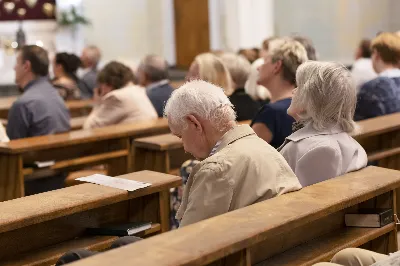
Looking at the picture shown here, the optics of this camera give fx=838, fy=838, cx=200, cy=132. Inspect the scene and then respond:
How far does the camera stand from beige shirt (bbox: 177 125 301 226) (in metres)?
3.12

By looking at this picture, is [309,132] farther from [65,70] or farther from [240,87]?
[65,70]

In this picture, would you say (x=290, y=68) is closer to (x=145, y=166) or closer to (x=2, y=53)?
(x=145, y=166)

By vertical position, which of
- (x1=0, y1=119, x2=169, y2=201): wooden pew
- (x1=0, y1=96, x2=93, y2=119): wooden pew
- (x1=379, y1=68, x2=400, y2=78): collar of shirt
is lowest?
(x1=0, y1=96, x2=93, y2=119): wooden pew

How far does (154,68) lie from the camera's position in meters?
7.41

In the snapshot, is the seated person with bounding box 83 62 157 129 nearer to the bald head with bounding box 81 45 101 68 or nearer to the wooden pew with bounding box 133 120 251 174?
the wooden pew with bounding box 133 120 251 174

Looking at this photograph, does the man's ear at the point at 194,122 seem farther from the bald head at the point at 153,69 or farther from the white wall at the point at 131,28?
the white wall at the point at 131,28

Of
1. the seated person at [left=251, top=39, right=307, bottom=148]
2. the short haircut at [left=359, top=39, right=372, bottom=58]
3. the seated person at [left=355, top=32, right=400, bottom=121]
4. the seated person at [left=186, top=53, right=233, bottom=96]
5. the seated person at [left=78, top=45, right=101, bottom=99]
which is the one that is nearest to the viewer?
the seated person at [left=251, top=39, right=307, bottom=148]

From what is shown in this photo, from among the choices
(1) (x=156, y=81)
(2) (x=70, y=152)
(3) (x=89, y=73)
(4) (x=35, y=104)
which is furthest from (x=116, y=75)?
(3) (x=89, y=73)

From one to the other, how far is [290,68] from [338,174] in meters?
1.34

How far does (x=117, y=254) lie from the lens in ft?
8.43

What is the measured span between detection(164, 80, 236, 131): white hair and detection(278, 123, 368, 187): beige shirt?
1.64 feet

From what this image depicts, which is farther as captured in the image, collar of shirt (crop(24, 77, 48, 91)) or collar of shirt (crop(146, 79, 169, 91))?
collar of shirt (crop(146, 79, 169, 91))

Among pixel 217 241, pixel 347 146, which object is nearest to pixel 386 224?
pixel 347 146

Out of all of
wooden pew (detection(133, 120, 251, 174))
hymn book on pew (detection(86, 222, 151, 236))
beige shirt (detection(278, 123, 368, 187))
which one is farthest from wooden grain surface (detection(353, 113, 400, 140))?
hymn book on pew (detection(86, 222, 151, 236))
